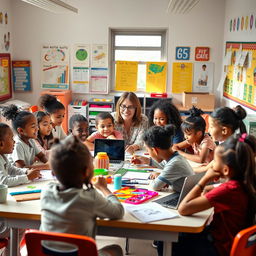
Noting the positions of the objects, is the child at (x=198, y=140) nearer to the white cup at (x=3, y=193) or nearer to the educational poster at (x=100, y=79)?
the white cup at (x=3, y=193)

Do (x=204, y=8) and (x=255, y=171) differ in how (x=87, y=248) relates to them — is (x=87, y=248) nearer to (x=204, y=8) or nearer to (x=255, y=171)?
(x=255, y=171)

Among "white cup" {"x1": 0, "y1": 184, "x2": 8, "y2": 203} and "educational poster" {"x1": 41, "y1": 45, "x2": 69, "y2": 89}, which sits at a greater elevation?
"educational poster" {"x1": 41, "y1": 45, "x2": 69, "y2": 89}

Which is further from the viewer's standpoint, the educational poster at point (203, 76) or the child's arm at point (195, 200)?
the educational poster at point (203, 76)

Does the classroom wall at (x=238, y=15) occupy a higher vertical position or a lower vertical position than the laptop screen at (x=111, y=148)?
higher

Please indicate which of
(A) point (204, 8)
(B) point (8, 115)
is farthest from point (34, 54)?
(B) point (8, 115)

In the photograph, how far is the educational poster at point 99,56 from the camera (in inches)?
228

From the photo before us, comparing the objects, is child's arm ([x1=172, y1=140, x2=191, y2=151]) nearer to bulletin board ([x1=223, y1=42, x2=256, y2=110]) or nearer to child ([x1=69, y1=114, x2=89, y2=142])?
child ([x1=69, y1=114, x2=89, y2=142])

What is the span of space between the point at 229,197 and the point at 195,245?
1.15 ft

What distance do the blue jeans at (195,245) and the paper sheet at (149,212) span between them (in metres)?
0.19

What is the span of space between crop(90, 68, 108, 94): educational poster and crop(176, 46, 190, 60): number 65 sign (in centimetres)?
113

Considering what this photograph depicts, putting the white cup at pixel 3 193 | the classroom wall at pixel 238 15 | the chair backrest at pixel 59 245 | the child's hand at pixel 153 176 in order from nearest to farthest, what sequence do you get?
1. the chair backrest at pixel 59 245
2. the white cup at pixel 3 193
3. the child's hand at pixel 153 176
4. the classroom wall at pixel 238 15

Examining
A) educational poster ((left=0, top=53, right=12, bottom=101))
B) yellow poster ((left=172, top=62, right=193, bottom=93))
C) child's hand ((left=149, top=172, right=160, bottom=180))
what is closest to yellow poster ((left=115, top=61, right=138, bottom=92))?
yellow poster ((left=172, top=62, right=193, bottom=93))

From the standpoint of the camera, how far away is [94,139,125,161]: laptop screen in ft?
9.17

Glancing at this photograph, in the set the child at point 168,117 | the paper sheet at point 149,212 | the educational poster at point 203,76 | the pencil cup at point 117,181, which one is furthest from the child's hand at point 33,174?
the educational poster at point 203,76
